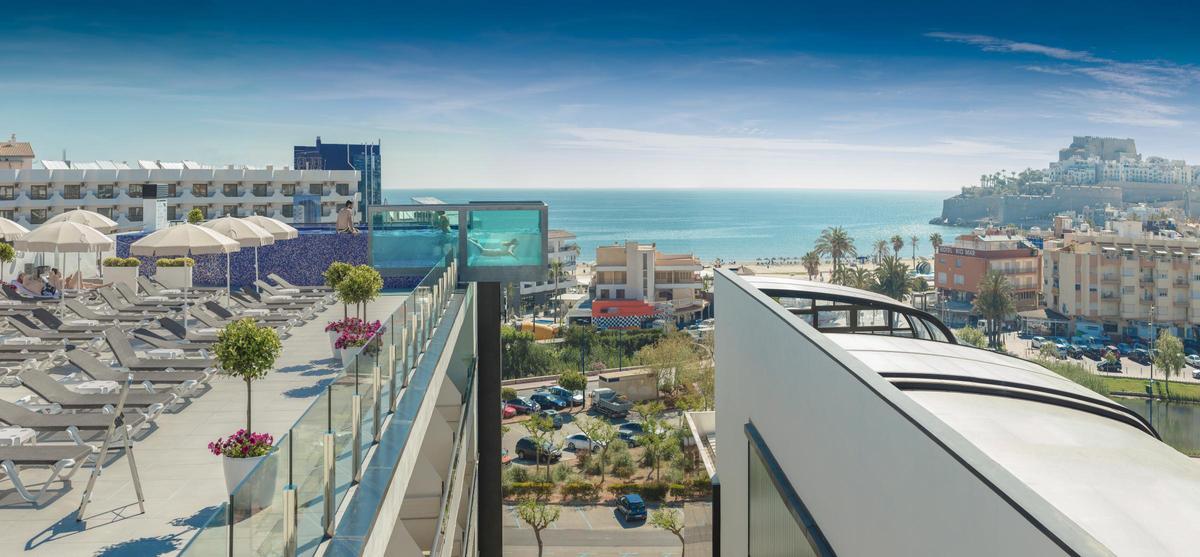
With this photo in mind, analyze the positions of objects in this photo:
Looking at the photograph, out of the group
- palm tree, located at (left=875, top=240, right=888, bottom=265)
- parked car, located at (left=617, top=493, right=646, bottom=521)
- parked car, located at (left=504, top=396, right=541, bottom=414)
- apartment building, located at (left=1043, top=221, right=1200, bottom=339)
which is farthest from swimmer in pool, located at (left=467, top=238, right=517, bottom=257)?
palm tree, located at (left=875, top=240, right=888, bottom=265)

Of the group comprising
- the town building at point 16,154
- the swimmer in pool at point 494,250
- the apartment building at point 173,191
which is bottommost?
the swimmer in pool at point 494,250

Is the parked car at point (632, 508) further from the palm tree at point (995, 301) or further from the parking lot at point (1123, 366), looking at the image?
the palm tree at point (995, 301)

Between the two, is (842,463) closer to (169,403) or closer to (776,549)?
(776,549)

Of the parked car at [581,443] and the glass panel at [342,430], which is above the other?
the glass panel at [342,430]

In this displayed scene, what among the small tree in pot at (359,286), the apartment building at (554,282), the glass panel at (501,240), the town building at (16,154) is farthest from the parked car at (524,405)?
the town building at (16,154)

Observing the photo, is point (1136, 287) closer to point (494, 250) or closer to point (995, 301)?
point (995, 301)

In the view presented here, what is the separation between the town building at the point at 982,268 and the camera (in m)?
88.5

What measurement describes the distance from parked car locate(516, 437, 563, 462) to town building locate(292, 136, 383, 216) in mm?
48885

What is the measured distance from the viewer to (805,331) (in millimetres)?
5398

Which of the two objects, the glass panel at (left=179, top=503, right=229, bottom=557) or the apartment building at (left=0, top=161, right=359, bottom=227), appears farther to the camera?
the apartment building at (left=0, top=161, right=359, bottom=227)

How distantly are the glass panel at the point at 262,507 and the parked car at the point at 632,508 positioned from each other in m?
28.6

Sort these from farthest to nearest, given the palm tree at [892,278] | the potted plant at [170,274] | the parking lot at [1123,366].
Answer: the palm tree at [892,278] → the parking lot at [1123,366] → the potted plant at [170,274]

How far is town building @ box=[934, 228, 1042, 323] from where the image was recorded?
8850 centimetres

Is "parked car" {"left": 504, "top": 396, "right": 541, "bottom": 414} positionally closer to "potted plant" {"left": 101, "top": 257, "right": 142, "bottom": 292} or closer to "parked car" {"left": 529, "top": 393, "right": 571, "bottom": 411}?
"parked car" {"left": 529, "top": 393, "right": 571, "bottom": 411}
